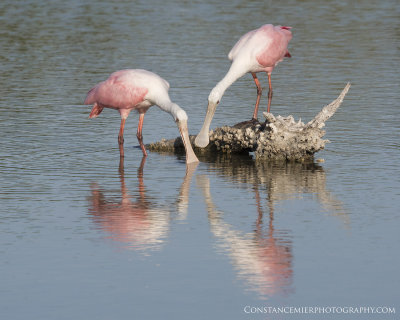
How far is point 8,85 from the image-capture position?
2280 cm

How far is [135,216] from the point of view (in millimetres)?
11992

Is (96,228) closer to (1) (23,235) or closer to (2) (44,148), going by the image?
(1) (23,235)

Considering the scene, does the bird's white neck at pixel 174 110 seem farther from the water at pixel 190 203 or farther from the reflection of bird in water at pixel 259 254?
the reflection of bird in water at pixel 259 254

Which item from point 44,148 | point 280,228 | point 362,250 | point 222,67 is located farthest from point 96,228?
point 222,67

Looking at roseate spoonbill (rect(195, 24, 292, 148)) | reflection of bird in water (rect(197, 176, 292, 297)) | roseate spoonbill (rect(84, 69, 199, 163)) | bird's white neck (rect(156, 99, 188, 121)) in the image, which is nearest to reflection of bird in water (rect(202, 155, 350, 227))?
roseate spoonbill (rect(84, 69, 199, 163))

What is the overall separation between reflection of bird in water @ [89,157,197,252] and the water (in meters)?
0.02

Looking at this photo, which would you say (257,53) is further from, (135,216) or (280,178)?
(135,216)

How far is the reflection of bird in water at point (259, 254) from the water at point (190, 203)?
0.07 ft

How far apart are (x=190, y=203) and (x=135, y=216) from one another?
3.31ft

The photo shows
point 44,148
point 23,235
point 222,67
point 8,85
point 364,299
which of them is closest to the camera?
point 364,299

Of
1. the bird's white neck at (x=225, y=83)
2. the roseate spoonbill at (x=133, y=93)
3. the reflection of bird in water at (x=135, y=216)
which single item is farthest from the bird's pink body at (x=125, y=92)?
the reflection of bird in water at (x=135, y=216)

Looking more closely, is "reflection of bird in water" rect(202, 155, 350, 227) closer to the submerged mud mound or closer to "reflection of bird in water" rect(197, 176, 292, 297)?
the submerged mud mound

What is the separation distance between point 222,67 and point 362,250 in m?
14.9

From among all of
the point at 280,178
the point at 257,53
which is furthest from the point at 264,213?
the point at 257,53
